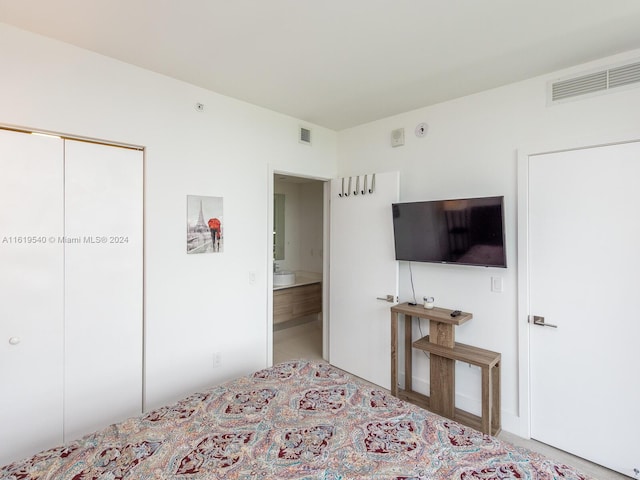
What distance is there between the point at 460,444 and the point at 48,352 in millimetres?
2330

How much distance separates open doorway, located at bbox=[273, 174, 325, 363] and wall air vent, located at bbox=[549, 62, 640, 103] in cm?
281

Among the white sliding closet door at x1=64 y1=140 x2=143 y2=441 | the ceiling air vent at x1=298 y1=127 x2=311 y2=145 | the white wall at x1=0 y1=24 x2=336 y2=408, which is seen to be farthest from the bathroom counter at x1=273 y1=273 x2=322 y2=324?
the white sliding closet door at x1=64 y1=140 x2=143 y2=441

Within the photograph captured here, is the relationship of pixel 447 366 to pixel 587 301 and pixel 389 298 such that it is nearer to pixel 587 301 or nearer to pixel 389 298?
pixel 389 298

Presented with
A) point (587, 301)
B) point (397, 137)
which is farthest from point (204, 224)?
point (587, 301)

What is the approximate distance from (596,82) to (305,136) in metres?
2.31

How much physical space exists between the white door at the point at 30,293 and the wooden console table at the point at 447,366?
2.45m

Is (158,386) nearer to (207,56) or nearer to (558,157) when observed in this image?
(207,56)

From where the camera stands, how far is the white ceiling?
5.37ft

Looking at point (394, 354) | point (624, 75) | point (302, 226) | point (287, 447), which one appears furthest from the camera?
point (302, 226)

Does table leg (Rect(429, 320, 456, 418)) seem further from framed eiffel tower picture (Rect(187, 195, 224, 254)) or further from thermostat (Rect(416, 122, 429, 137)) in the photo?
framed eiffel tower picture (Rect(187, 195, 224, 254))

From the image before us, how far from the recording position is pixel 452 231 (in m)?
2.55

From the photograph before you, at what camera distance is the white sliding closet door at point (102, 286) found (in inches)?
80.3

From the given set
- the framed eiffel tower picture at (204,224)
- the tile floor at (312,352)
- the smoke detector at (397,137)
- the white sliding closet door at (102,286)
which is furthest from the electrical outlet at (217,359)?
the smoke detector at (397,137)

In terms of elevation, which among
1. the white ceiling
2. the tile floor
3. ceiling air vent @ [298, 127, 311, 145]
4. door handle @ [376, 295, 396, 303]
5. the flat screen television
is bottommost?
the tile floor
